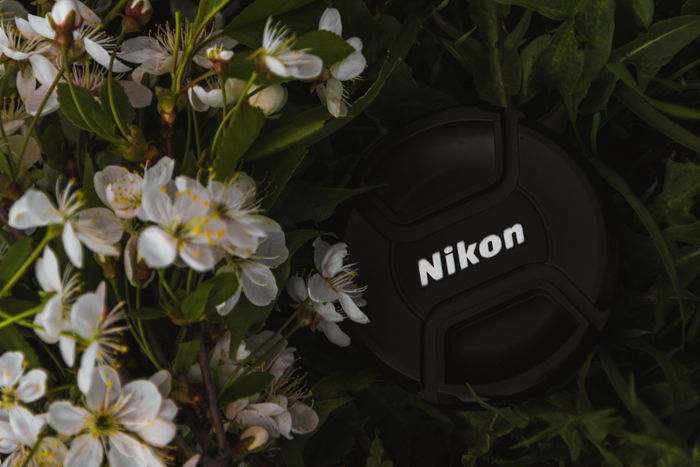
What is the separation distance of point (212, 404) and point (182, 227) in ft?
0.45

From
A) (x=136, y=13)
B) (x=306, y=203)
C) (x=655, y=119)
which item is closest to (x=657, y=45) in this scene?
(x=655, y=119)

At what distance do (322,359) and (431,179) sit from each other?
8.4 inches

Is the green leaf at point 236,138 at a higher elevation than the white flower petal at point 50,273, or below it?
higher

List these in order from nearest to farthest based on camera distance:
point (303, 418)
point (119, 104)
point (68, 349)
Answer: point (68, 349)
point (119, 104)
point (303, 418)

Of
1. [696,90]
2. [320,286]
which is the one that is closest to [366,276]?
[320,286]

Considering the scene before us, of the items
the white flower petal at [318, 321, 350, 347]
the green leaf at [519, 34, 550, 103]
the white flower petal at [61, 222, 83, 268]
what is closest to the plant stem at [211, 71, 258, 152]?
the white flower petal at [61, 222, 83, 268]

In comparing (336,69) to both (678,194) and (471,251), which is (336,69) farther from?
(678,194)

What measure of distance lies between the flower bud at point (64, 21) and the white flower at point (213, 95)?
0.28 ft

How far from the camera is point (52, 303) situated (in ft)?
1.34

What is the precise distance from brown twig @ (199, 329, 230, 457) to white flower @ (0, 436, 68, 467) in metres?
0.10

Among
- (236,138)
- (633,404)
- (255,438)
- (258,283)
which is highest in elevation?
(236,138)

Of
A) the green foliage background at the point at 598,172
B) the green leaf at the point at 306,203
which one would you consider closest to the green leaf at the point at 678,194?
the green foliage background at the point at 598,172

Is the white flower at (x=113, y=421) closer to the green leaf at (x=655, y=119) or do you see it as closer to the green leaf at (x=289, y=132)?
the green leaf at (x=289, y=132)

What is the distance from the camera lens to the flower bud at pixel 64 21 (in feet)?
1.51
